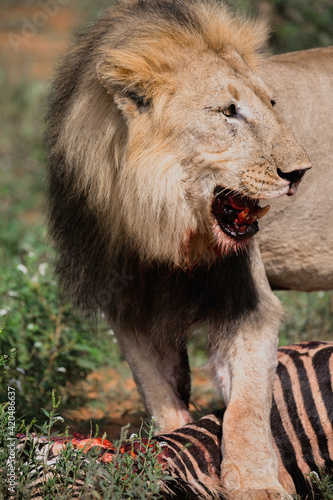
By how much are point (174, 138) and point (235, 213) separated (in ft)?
1.30

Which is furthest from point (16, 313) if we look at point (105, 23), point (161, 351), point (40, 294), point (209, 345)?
point (105, 23)

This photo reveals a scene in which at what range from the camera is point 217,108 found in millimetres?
2924

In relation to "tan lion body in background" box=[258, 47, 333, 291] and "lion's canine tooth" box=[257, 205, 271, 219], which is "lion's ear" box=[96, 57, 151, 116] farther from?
"tan lion body in background" box=[258, 47, 333, 291]

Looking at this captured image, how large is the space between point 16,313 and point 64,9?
1494 cm

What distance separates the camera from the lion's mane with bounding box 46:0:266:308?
2.91 metres

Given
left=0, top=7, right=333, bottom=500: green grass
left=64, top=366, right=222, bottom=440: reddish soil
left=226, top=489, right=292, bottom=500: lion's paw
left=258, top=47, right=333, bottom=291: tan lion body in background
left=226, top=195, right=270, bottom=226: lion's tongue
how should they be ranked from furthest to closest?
left=64, top=366, right=222, bottom=440: reddish soil, left=258, top=47, right=333, bottom=291: tan lion body in background, left=0, top=7, right=333, bottom=500: green grass, left=226, top=195, right=270, bottom=226: lion's tongue, left=226, top=489, right=292, bottom=500: lion's paw

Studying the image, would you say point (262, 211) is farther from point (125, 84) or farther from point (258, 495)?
point (258, 495)

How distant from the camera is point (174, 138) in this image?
2.91m

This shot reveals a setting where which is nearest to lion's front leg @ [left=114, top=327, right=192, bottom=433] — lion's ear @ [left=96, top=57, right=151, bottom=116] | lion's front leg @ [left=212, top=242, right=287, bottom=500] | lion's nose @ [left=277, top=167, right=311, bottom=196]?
lion's front leg @ [left=212, top=242, right=287, bottom=500]

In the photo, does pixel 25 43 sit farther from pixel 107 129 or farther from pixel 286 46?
pixel 107 129

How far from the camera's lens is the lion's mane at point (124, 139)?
9.54 feet

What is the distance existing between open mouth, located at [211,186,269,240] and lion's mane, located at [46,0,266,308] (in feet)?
0.36

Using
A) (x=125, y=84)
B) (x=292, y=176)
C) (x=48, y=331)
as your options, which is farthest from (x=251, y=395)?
(x=48, y=331)

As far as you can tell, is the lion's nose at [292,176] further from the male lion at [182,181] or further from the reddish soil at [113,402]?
the reddish soil at [113,402]
